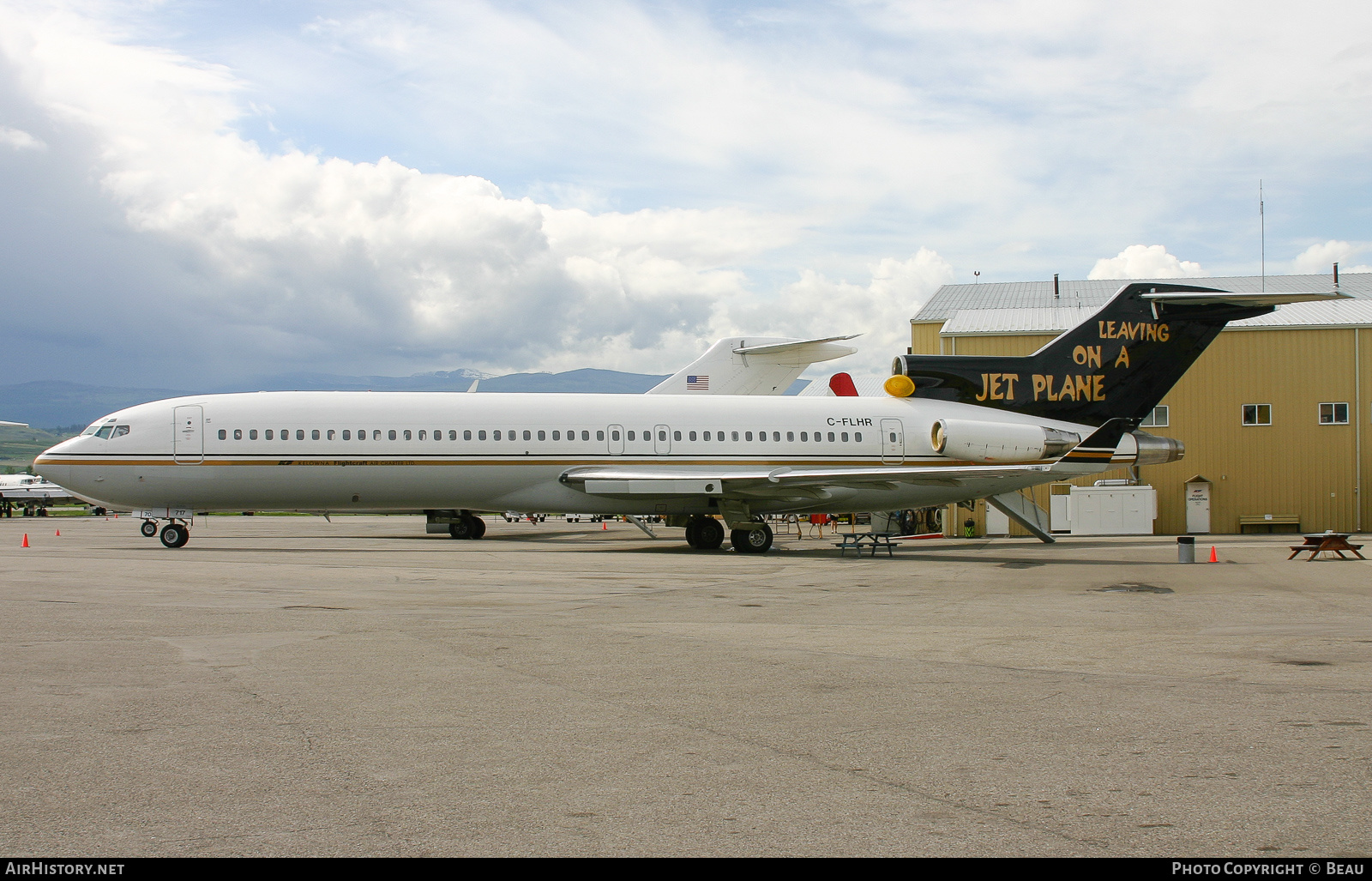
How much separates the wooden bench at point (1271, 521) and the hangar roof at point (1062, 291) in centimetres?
1090

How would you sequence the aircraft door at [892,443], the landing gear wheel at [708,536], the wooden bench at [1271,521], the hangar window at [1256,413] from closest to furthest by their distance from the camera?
1. the landing gear wheel at [708,536]
2. the aircraft door at [892,443]
3. the wooden bench at [1271,521]
4. the hangar window at [1256,413]

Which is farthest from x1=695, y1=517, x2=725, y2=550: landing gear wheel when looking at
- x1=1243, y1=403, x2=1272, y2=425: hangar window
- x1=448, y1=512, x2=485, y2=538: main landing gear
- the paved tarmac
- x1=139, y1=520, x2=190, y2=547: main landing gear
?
x1=1243, y1=403, x2=1272, y2=425: hangar window

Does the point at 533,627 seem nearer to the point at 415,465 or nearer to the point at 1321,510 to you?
the point at 415,465

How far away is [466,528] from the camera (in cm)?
3247

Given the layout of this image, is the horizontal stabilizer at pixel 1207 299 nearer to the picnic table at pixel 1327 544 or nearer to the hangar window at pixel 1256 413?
the picnic table at pixel 1327 544

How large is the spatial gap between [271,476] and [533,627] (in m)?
16.0

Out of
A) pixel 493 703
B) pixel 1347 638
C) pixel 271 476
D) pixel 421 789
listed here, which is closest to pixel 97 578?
pixel 271 476

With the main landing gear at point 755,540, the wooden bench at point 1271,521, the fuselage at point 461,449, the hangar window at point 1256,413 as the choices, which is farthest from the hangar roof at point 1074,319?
the main landing gear at point 755,540

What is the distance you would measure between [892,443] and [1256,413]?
17.4 meters

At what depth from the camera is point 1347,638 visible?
1074cm

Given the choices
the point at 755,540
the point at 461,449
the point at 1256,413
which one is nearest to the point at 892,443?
the point at 755,540

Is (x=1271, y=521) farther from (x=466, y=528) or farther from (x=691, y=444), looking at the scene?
(x=466, y=528)

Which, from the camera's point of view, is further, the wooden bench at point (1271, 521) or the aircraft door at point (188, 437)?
the wooden bench at point (1271, 521)

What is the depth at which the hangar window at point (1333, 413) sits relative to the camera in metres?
36.9
